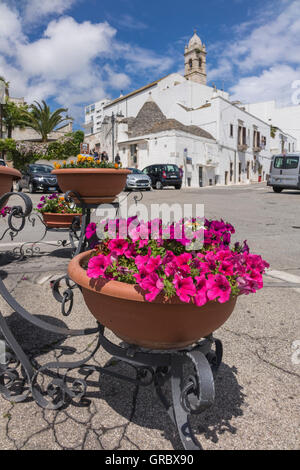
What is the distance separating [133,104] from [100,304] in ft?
155

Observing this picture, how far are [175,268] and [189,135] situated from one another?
30.3m

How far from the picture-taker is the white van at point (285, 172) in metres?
18.2

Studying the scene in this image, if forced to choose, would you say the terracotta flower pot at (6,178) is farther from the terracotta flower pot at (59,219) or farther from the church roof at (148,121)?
the church roof at (148,121)

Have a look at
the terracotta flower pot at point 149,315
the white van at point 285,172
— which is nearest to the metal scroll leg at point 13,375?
the terracotta flower pot at point 149,315

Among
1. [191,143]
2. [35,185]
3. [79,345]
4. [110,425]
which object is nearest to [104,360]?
[79,345]

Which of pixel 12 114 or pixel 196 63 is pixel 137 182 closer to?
pixel 12 114

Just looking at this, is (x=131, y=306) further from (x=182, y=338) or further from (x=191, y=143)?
(x=191, y=143)

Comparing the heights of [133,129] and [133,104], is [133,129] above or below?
below

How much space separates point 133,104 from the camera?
4516cm

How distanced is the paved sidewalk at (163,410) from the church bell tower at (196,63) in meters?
54.0

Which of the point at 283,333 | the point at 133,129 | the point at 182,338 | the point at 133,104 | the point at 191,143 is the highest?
the point at 133,104

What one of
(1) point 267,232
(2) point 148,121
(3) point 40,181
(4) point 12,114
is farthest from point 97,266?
(4) point 12,114

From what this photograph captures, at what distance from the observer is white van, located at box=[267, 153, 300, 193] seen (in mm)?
18156

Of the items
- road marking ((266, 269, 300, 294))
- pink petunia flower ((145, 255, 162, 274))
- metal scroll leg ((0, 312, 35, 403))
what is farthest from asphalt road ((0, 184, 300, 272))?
pink petunia flower ((145, 255, 162, 274))
